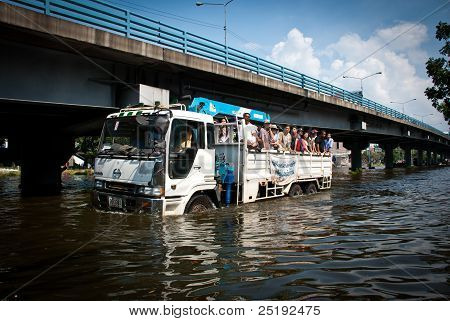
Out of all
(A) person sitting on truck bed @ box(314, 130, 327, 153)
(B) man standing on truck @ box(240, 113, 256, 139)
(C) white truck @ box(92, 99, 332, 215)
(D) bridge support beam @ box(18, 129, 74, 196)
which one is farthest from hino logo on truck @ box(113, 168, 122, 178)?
(D) bridge support beam @ box(18, 129, 74, 196)

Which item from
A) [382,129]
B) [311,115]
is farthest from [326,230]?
[382,129]

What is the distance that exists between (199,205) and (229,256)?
347cm

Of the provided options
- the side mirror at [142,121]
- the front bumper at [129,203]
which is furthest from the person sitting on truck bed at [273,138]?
the front bumper at [129,203]

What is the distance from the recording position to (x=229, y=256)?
536 cm

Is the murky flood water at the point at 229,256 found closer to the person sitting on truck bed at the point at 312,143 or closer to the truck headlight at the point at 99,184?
the truck headlight at the point at 99,184

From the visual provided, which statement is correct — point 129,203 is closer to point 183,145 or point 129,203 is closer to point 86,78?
point 183,145

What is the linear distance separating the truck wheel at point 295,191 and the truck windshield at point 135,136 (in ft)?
21.7

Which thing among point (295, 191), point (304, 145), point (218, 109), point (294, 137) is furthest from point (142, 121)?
point (304, 145)

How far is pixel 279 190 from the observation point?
12.2m

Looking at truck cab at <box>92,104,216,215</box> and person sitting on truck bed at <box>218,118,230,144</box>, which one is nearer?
truck cab at <box>92,104,216,215</box>

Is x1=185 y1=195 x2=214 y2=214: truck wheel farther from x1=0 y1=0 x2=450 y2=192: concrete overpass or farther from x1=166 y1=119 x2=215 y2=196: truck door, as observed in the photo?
x1=0 y1=0 x2=450 y2=192: concrete overpass

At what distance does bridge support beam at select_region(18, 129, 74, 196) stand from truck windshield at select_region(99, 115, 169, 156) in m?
11.3

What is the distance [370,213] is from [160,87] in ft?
33.3

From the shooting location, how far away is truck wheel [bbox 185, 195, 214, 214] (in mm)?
8430
